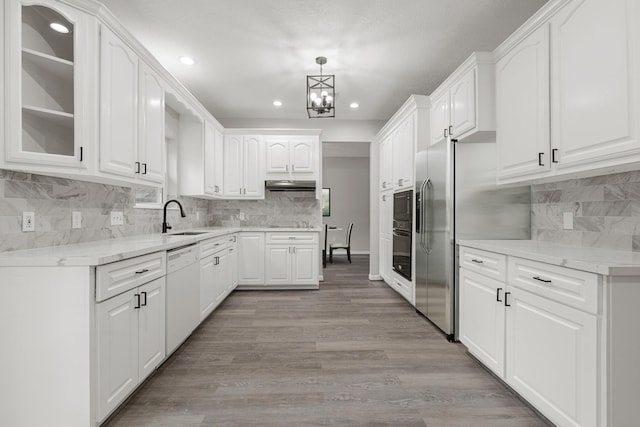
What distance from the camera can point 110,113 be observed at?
195cm

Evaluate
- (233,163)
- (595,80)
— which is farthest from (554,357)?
(233,163)

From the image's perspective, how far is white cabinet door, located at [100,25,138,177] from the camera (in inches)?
74.6

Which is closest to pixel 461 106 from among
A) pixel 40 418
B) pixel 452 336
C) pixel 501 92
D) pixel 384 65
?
pixel 501 92

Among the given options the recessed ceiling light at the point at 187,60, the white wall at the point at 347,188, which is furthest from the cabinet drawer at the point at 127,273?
the white wall at the point at 347,188

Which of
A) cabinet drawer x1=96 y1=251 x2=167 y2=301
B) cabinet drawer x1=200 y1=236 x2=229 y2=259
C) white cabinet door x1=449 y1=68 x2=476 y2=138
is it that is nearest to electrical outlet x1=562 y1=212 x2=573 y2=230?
white cabinet door x1=449 y1=68 x2=476 y2=138

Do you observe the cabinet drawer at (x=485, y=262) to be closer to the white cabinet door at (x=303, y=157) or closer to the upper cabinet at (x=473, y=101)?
the upper cabinet at (x=473, y=101)

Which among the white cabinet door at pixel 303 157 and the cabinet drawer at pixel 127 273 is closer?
the cabinet drawer at pixel 127 273

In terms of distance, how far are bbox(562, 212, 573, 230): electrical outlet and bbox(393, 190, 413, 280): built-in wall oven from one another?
1.49 m

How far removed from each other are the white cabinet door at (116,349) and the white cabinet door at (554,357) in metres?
2.25

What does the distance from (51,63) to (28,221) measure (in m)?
0.91

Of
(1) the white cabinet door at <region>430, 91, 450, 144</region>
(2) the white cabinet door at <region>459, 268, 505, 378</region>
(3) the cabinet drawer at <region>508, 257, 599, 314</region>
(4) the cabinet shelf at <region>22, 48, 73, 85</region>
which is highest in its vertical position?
(1) the white cabinet door at <region>430, 91, 450, 144</region>

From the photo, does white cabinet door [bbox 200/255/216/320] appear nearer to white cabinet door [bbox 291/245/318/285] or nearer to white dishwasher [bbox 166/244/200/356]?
white dishwasher [bbox 166/244/200/356]

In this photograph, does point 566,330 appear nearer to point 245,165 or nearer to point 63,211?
point 63,211

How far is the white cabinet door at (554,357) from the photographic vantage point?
1.35 m
